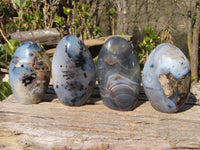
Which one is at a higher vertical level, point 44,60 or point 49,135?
point 44,60

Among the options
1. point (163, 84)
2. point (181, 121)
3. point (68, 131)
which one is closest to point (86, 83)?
point (68, 131)

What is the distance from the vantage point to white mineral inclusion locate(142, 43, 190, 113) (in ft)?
3.65

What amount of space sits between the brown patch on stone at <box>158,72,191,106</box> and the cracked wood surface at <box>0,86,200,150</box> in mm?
132

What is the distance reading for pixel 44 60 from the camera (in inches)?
51.9

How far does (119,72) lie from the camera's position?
3.88 feet

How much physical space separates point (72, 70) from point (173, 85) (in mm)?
526

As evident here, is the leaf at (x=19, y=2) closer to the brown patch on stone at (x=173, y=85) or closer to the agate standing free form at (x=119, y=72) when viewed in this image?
the agate standing free form at (x=119, y=72)

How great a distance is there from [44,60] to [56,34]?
5.17 feet

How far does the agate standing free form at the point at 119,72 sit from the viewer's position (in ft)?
3.85

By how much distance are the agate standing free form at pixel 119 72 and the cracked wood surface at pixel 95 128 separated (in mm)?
104

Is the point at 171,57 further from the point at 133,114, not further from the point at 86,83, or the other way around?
the point at 86,83

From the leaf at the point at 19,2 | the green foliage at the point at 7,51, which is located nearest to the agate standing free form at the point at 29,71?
the green foliage at the point at 7,51

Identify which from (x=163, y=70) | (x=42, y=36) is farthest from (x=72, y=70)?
(x=42, y=36)

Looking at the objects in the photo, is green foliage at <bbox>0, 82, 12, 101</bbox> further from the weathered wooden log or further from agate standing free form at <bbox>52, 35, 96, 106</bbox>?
the weathered wooden log
